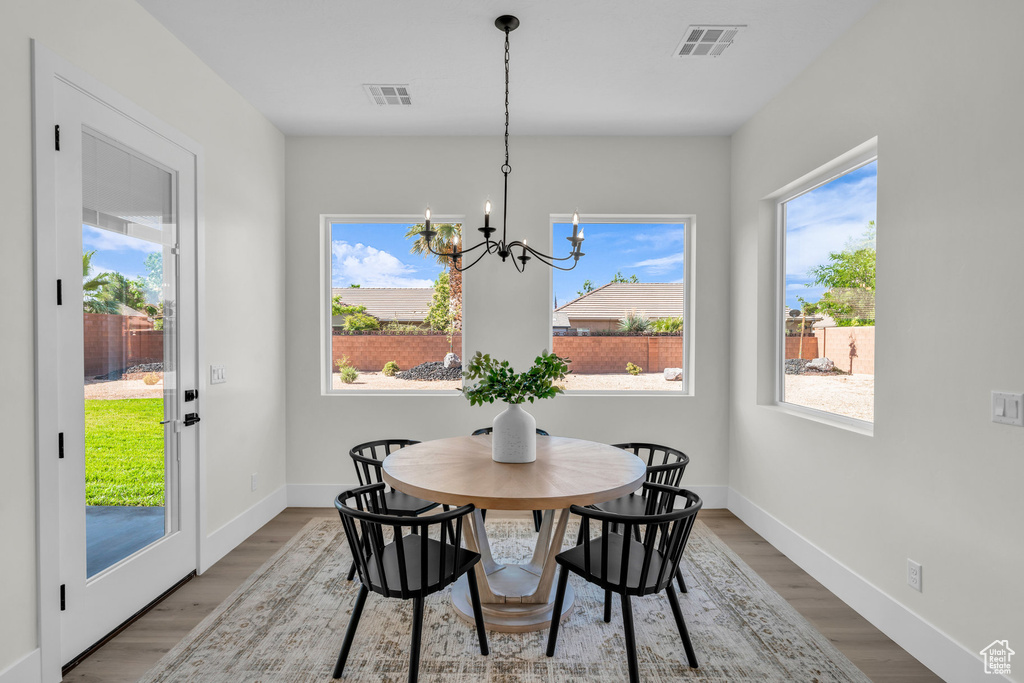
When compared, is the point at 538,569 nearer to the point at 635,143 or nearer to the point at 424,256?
the point at 424,256

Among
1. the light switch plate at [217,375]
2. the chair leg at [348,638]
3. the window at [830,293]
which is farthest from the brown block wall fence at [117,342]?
the window at [830,293]

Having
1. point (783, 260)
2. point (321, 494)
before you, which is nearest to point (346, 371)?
point (321, 494)

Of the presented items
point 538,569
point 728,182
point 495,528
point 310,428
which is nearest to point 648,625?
point 538,569

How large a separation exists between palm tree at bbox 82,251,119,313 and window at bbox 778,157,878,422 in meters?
3.56

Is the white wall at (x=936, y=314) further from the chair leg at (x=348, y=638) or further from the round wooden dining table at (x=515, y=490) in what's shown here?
the chair leg at (x=348, y=638)

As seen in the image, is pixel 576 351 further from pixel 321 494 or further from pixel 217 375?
pixel 217 375

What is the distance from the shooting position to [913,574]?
7.50ft

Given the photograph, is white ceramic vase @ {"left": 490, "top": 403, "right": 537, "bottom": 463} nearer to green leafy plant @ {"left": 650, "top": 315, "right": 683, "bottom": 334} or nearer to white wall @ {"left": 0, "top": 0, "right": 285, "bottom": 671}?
white wall @ {"left": 0, "top": 0, "right": 285, "bottom": 671}

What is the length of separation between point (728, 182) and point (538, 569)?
318 cm

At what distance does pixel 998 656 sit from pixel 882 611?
0.59m

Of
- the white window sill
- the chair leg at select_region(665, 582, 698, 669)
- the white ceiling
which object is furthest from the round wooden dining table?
the white ceiling

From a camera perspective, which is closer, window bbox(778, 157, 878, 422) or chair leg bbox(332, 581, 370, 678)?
chair leg bbox(332, 581, 370, 678)

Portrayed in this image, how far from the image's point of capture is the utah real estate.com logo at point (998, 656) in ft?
6.04

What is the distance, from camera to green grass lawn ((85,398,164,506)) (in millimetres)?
2281
